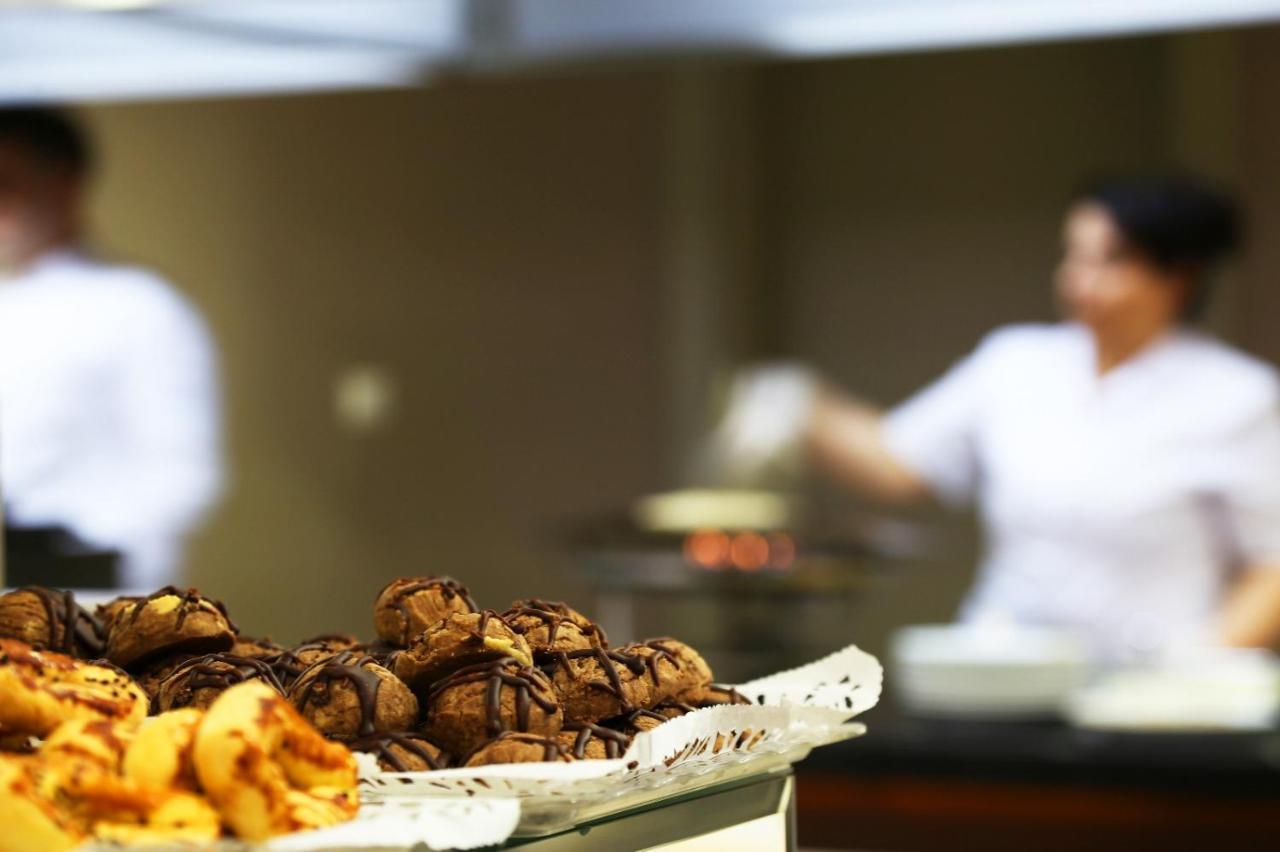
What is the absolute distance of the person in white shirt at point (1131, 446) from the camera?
3521mm

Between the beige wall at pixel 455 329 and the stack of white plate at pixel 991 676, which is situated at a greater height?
the beige wall at pixel 455 329

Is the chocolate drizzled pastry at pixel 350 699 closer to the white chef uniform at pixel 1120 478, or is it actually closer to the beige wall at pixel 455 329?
the white chef uniform at pixel 1120 478

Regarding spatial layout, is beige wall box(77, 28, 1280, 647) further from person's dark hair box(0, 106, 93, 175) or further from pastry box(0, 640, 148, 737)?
pastry box(0, 640, 148, 737)

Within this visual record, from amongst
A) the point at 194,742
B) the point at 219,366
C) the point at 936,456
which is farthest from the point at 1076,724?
the point at 219,366

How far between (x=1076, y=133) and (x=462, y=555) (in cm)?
257

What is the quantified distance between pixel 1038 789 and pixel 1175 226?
1.64m

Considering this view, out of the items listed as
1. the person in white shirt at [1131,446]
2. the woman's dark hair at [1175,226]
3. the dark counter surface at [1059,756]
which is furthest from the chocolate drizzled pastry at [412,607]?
the woman's dark hair at [1175,226]

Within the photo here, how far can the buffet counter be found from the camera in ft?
7.37

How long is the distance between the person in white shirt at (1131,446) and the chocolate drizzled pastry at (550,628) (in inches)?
107

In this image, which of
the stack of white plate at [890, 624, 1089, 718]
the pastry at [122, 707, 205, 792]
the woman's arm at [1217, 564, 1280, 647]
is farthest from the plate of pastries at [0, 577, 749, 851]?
the woman's arm at [1217, 564, 1280, 647]

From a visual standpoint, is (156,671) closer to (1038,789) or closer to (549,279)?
(1038,789)

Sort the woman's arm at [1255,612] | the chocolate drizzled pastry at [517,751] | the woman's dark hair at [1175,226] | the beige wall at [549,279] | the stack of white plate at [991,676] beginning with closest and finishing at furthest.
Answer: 1. the chocolate drizzled pastry at [517,751]
2. the stack of white plate at [991,676]
3. the woman's arm at [1255,612]
4. the woman's dark hair at [1175,226]
5. the beige wall at [549,279]

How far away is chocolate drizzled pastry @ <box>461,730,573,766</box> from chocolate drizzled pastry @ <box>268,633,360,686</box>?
0.10 meters

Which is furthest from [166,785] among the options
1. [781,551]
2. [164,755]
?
[781,551]
